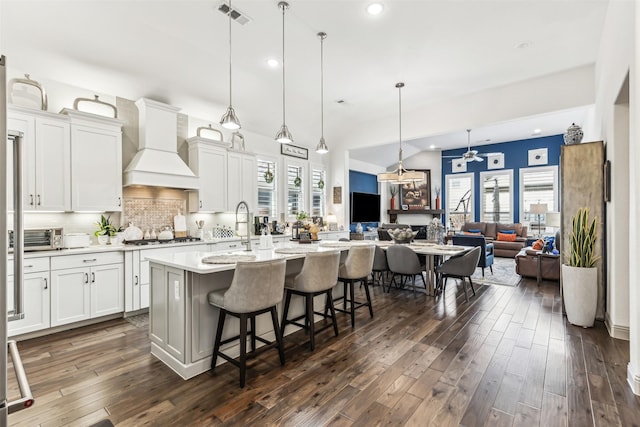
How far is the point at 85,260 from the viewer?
143 inches

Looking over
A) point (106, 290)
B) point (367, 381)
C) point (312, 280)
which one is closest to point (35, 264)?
point (106, 290)

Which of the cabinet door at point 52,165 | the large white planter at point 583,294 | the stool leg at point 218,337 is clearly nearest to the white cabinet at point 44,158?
the cabinet door at point 52,165

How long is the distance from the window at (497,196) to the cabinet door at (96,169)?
1013 centimetres

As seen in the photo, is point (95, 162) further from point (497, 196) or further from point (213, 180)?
point (497, 196)

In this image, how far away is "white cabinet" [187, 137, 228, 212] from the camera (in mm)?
5184

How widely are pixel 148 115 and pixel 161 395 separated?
3.80m

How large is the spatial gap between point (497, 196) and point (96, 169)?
1050 cm

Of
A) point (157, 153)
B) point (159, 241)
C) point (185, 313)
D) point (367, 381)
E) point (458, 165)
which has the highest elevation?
point (458, 165)

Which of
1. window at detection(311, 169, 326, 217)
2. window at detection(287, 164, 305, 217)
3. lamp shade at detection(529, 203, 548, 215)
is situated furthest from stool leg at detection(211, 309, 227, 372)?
lamp shade at detection(529, 203, 548, 215)

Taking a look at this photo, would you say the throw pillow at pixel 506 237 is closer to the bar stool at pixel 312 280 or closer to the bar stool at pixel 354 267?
the bar stool at pixel 354 267

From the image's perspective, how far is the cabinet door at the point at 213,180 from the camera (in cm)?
523

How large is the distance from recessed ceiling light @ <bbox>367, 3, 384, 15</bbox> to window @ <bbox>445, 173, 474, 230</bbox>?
839 centimetres

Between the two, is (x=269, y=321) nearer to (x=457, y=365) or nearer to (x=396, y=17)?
(x=457, y=365)

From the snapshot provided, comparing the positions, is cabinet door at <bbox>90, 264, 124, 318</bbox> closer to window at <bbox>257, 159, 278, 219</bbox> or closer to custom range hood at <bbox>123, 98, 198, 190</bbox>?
custom range hood at <bbox>123, 98, 198, 190</bbox>
